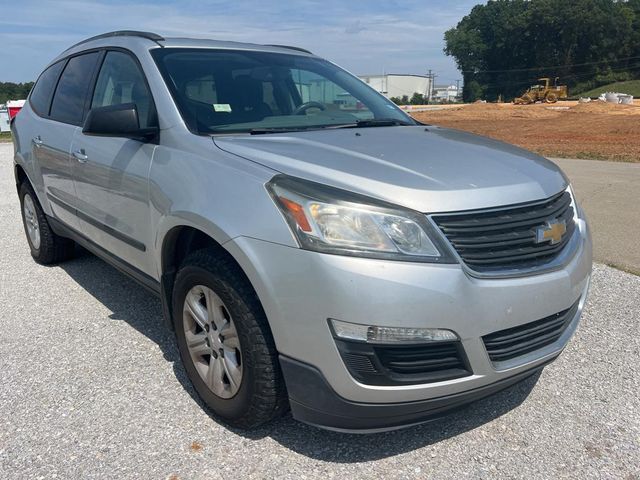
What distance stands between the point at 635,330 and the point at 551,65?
100724 mm

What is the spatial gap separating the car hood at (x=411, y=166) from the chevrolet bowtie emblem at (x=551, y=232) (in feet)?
0.42

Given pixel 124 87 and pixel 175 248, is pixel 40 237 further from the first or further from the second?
pixel 175 248

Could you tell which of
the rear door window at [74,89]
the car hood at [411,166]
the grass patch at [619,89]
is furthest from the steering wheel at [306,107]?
the grass patch at [619,89]

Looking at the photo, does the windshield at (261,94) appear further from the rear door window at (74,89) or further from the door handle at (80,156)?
the rear door window at (74,89)

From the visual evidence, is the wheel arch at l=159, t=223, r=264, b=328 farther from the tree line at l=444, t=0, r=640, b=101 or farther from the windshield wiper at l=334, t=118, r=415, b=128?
the tree line at l=444, t=0, r=640, b=101

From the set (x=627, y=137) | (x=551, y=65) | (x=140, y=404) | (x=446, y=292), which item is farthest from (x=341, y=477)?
(x=551, y=65)

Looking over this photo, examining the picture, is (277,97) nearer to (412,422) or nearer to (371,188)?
(371,188)

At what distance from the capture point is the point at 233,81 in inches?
132

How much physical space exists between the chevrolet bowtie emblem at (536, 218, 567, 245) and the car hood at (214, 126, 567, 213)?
0.13 m

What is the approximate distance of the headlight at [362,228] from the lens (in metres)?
2.12

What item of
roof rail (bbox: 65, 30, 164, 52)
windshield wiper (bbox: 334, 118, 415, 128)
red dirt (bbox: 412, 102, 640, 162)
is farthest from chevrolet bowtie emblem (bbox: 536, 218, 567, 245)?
red dirt (bbox: 412, 102, 640, 162)

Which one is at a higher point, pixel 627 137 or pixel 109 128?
pixel 109 128

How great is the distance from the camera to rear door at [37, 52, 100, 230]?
399 cm

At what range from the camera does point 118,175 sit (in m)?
3.24
